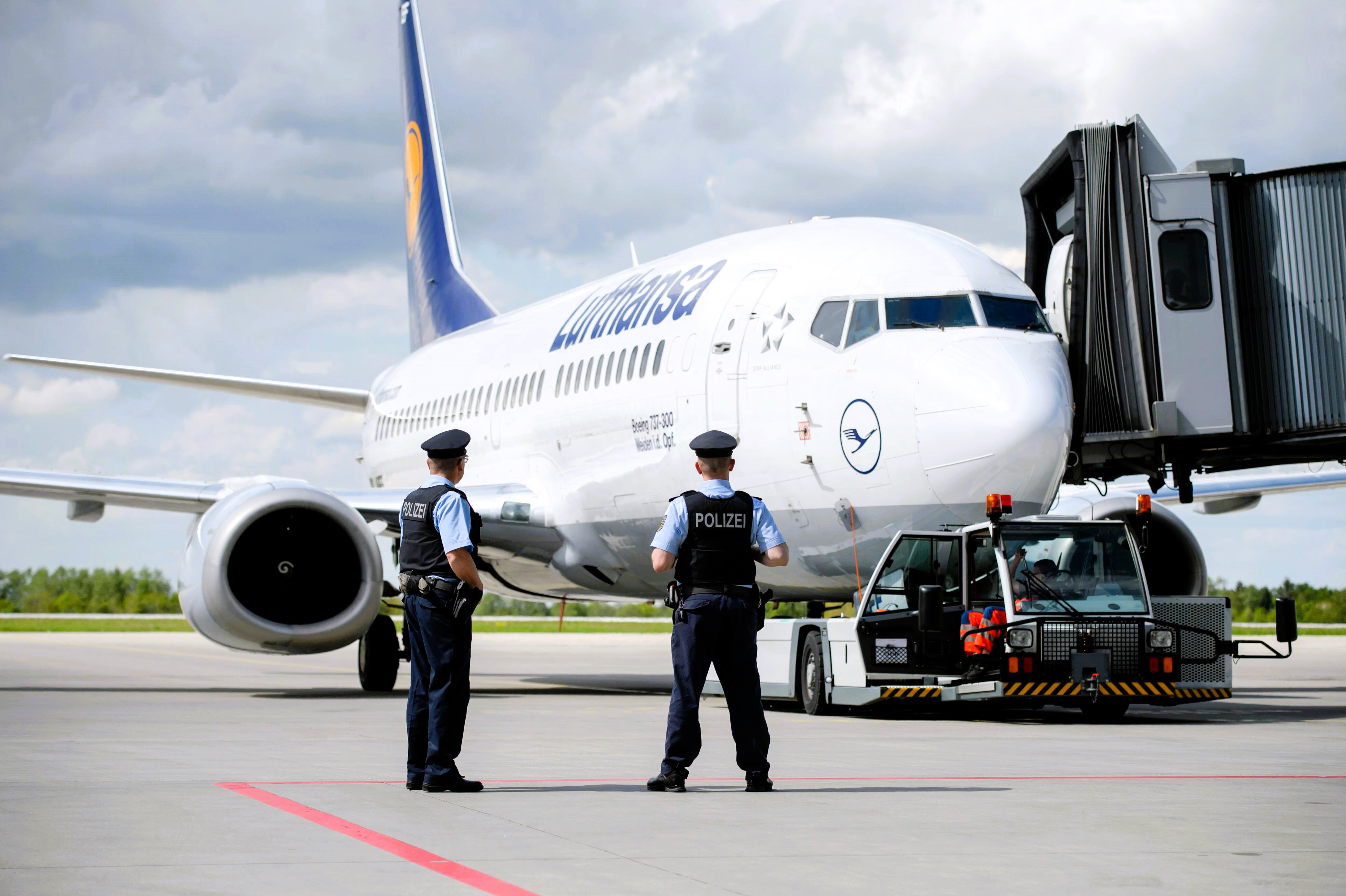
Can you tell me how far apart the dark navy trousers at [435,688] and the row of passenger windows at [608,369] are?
7.01m

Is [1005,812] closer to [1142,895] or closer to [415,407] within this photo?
[1142,895]

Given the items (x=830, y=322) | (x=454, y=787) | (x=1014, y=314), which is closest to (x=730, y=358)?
(x=830, y=322)

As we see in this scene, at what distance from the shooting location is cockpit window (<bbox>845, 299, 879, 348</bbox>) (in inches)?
478

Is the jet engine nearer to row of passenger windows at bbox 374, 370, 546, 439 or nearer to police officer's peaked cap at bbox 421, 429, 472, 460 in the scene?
row of passenger windows at bbox 374, 370, 546, 439

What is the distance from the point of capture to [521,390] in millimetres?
17266

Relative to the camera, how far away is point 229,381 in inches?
853

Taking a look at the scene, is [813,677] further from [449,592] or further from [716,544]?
[449,592]

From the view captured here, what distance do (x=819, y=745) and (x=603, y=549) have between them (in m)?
6.05

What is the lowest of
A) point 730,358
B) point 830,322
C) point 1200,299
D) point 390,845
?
point 390,845

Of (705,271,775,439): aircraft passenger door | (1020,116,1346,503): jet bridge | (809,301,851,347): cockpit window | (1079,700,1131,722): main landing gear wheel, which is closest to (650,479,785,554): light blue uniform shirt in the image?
(1079,700,1131,722): main landing gear wheel

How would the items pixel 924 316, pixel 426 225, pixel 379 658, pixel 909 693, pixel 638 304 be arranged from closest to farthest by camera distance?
pixel 909 693 → pixel 924 316 → pixel 638 304 → pixel 379 658 → pixel 426 225

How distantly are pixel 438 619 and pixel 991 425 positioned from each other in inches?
200

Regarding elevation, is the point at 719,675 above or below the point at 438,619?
below

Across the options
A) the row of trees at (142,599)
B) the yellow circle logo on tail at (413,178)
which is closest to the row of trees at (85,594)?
Result: the row of trees at (142,599)
